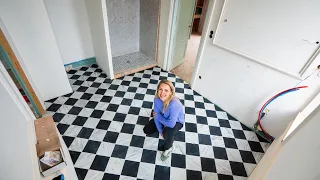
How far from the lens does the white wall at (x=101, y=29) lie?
230cm

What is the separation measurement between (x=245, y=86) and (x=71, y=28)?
322cm

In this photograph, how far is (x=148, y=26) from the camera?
3.39 meters

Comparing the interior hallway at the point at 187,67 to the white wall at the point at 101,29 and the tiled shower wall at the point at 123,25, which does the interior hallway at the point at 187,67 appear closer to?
the tiled shower wall at the point at 123,25

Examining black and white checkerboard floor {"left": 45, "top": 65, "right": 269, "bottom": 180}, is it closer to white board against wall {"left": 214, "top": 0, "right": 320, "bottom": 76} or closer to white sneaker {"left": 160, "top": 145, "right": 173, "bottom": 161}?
white sneaker {"left": 160, "top": 145, "right": 173, "bottom": 161}

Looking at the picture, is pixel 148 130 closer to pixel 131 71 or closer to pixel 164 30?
pixel 131 71

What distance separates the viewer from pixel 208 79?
2.63 meters

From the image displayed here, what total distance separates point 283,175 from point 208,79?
2189 millimetres

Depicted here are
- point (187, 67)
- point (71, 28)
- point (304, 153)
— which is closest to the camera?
point (304, 153)

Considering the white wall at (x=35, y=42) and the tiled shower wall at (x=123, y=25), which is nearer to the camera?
the white wall at (x=35, y=42)

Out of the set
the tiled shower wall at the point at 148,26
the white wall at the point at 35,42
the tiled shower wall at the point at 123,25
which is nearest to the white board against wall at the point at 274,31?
the tiled shower wall at the point at 148,26

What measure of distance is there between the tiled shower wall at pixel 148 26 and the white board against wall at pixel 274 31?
150cm

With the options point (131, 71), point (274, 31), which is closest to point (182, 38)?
point (131, 71)

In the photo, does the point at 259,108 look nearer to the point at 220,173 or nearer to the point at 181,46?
the point at 220,173

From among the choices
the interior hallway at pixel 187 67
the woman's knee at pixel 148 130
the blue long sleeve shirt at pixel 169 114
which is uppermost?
the blue long sleeve shirt at pixel 169 114
